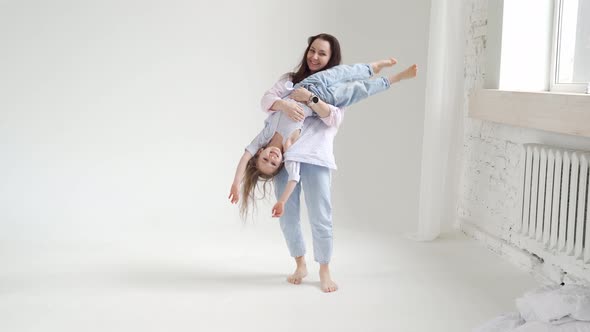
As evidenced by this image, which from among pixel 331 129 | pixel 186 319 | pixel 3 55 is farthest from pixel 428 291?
pixel 3 55

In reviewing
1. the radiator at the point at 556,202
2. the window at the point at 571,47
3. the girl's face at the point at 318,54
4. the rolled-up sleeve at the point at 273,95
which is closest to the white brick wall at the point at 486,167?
the radiator at the point at 556,202

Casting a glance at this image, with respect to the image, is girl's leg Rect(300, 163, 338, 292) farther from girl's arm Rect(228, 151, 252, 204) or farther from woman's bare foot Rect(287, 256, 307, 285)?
girl's arm Rect(228, 151, 252, 204)

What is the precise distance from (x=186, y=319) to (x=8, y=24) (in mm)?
2304

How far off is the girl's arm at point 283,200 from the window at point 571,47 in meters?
1.39

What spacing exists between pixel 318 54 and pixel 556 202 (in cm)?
118

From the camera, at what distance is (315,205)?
3105 mm

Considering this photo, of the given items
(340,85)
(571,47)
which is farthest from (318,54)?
(571,47)

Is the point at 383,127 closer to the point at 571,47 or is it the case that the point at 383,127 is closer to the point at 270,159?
the point at 571,47

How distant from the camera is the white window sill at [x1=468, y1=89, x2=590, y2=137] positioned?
289 cm

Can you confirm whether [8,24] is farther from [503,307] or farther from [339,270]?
[503,307]

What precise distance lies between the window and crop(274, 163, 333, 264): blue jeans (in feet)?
4.10

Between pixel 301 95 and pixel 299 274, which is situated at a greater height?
pixel 301 95

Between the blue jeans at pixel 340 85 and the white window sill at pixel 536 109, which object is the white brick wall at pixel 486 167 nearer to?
the white window sill at pixel 536 109

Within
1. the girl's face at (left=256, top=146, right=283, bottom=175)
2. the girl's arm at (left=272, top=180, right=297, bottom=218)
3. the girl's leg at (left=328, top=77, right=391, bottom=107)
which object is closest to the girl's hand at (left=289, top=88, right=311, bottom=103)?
→ the girl's leg at (left=328, top=77, right=391, bottom=107)
